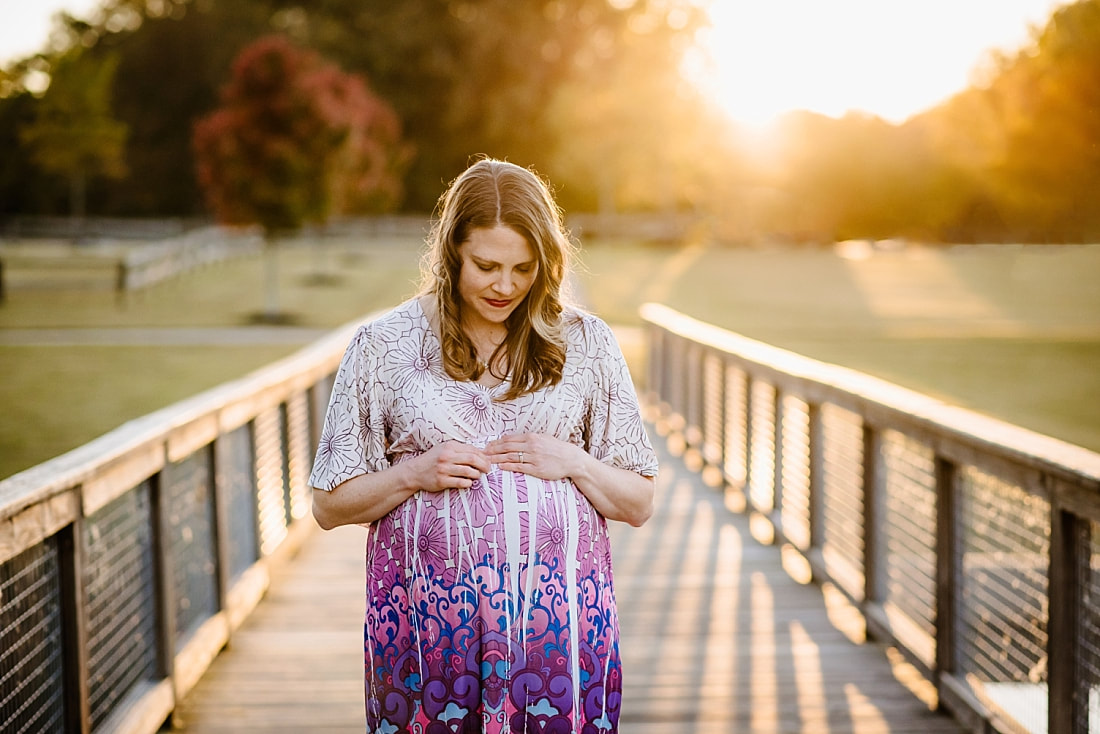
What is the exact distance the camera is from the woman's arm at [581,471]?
2096 mm

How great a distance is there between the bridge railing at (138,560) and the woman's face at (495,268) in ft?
3.51

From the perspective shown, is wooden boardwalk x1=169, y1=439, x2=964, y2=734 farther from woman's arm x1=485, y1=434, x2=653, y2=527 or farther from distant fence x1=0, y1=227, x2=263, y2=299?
distant fence x1=0, y1=227, x2=263, y2=299

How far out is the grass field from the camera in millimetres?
12422

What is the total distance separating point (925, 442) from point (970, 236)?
51.5 metres

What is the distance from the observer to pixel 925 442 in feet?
11.7

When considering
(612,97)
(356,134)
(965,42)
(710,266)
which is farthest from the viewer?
(612,97)

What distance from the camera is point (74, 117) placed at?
4297cm

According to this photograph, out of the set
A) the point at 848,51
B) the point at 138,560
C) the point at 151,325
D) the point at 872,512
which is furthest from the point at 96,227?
the point at 872,512

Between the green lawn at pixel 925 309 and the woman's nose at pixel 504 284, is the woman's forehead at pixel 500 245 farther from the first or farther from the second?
the green lawn at pixel 925 309

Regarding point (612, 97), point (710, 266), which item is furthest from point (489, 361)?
point (612, 97)

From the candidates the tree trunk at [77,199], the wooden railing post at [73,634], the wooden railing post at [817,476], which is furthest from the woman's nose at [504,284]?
the tree trunk at [77,199]

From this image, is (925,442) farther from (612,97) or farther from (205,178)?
(612,97)

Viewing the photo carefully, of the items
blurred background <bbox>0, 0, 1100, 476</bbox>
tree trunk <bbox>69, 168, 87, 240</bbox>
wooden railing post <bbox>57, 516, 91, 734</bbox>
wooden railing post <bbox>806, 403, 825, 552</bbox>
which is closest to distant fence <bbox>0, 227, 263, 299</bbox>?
blurred background <bbox>0, 0, 1100, 476</bbox>

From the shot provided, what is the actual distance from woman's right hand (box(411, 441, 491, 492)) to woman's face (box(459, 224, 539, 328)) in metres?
0.26
